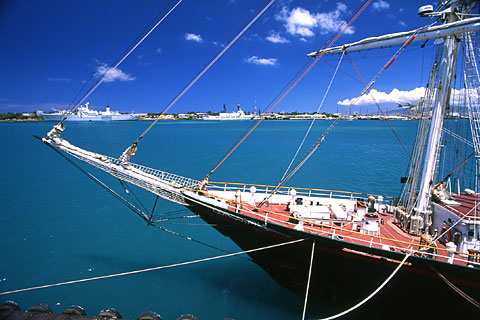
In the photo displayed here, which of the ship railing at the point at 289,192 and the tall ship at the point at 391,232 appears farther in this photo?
the ship railing at the point at 289,192

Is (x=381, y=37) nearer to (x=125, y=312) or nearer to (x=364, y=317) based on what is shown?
(x=364, y=317)

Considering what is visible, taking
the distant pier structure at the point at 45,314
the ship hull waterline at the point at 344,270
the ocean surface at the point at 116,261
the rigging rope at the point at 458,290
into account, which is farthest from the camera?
the ocean surface at the point at 116,261

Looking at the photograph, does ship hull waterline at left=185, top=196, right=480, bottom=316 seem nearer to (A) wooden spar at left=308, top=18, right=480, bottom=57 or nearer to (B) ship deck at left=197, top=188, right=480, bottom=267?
(B) ship deck at left=197, top=188, right=480, bottom=267

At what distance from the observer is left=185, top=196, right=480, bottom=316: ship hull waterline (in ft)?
23.6

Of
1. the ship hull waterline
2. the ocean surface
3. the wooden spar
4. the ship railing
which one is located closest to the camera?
the ship hull waterline

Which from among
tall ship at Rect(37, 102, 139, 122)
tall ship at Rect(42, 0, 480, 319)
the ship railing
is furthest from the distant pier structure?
tall ship at Rect(37, 102, 139, 122)

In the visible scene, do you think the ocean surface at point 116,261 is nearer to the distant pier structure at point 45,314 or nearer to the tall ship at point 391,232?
the tall ship at point 391,232

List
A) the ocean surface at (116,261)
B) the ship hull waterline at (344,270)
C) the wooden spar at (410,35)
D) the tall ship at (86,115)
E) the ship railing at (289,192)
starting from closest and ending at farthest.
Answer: the ship hull waterline at (344,270) < the wooden spar at (410,35) < the ocean surface at (116,261) < the ship railing at (289,192) < the tall ship at (86,115)

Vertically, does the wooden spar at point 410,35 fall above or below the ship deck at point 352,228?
above

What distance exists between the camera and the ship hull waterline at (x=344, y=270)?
7207mm

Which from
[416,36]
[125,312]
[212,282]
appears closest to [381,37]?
[416,36]

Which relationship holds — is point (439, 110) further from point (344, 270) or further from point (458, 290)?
point (344, 270)

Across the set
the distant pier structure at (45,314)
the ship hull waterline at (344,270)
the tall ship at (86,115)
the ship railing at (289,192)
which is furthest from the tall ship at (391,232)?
the tall ship at (86,115)

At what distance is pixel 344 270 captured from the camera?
8078 mm
